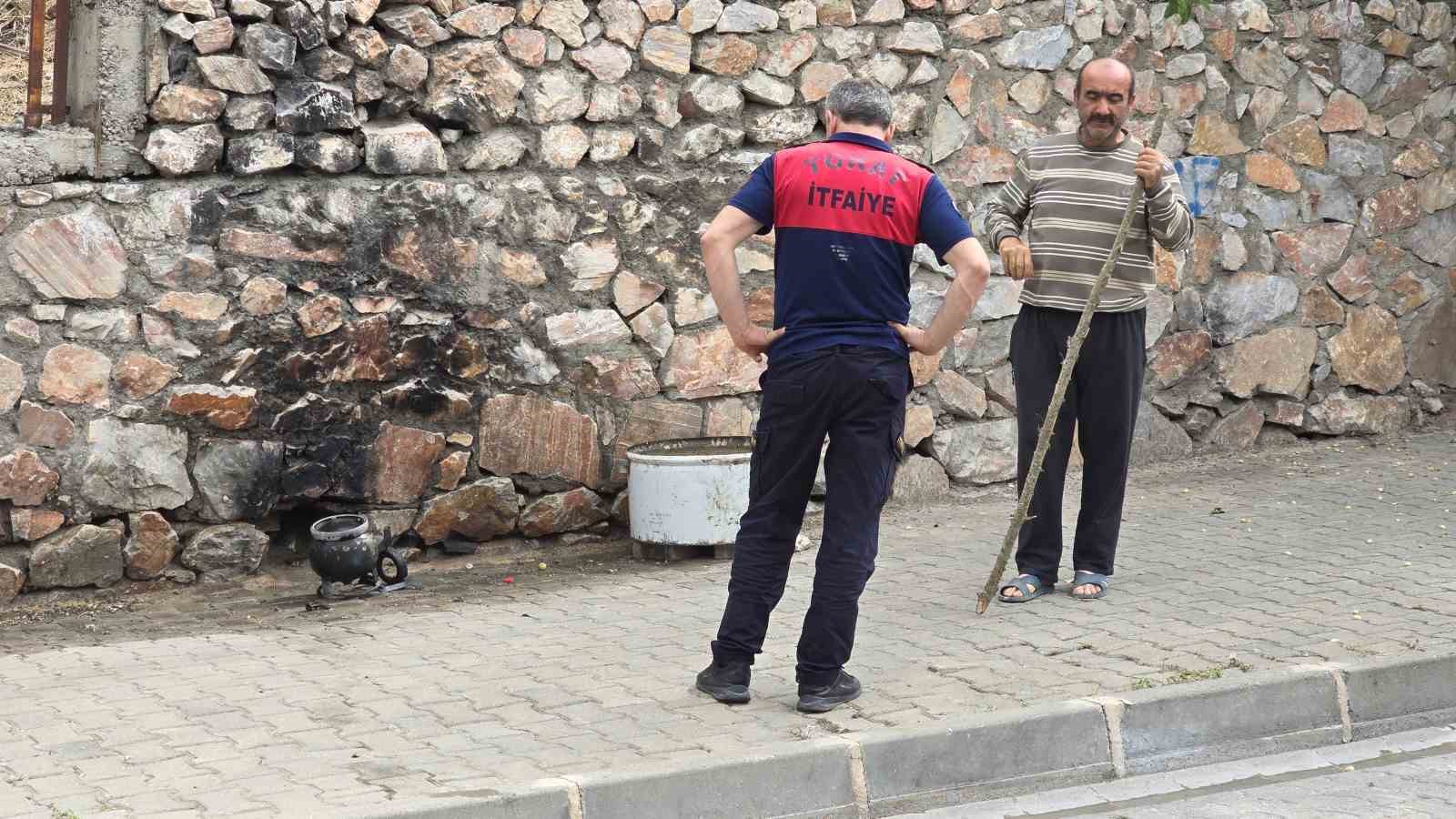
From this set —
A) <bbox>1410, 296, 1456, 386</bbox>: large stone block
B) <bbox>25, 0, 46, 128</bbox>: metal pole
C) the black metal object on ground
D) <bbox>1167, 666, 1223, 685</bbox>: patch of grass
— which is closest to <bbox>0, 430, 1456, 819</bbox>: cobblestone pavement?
<bbox>1167, 666, 1223, 685</bbox>: patch of grass

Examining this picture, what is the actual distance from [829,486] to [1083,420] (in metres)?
1.65

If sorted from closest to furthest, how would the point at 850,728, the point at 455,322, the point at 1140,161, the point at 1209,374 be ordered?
1. the point at 850,728
2. the point at 1140,161
3. the point at 455,322
4. the point at 1209,374

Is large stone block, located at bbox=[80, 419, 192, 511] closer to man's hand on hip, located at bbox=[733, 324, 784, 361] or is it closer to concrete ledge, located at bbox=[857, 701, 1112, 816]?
man's hand on hip, located at bbox=[733, 324, 784, 361]

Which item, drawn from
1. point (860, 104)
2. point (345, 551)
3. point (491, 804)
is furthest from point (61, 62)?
point (491, 804)

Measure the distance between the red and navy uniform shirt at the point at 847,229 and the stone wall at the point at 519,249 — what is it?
2385 millimetres

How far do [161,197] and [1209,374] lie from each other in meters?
5.13

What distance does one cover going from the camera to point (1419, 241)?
30.9 ft

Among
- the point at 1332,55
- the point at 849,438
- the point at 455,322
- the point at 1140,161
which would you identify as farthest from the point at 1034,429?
the point at 1332,55

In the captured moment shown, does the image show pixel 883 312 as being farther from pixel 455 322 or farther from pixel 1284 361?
pixel 1284 361

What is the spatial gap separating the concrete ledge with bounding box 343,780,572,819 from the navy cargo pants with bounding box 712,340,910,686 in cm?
95

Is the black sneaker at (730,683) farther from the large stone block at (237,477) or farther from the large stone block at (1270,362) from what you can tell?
the large stone block at (1270,362)

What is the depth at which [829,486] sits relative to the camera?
16.7 feet

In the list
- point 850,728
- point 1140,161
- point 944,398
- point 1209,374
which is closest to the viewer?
point 850,728

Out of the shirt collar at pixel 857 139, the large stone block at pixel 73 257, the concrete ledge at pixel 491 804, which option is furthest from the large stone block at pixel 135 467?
the shirt collar at pixel 857 139
